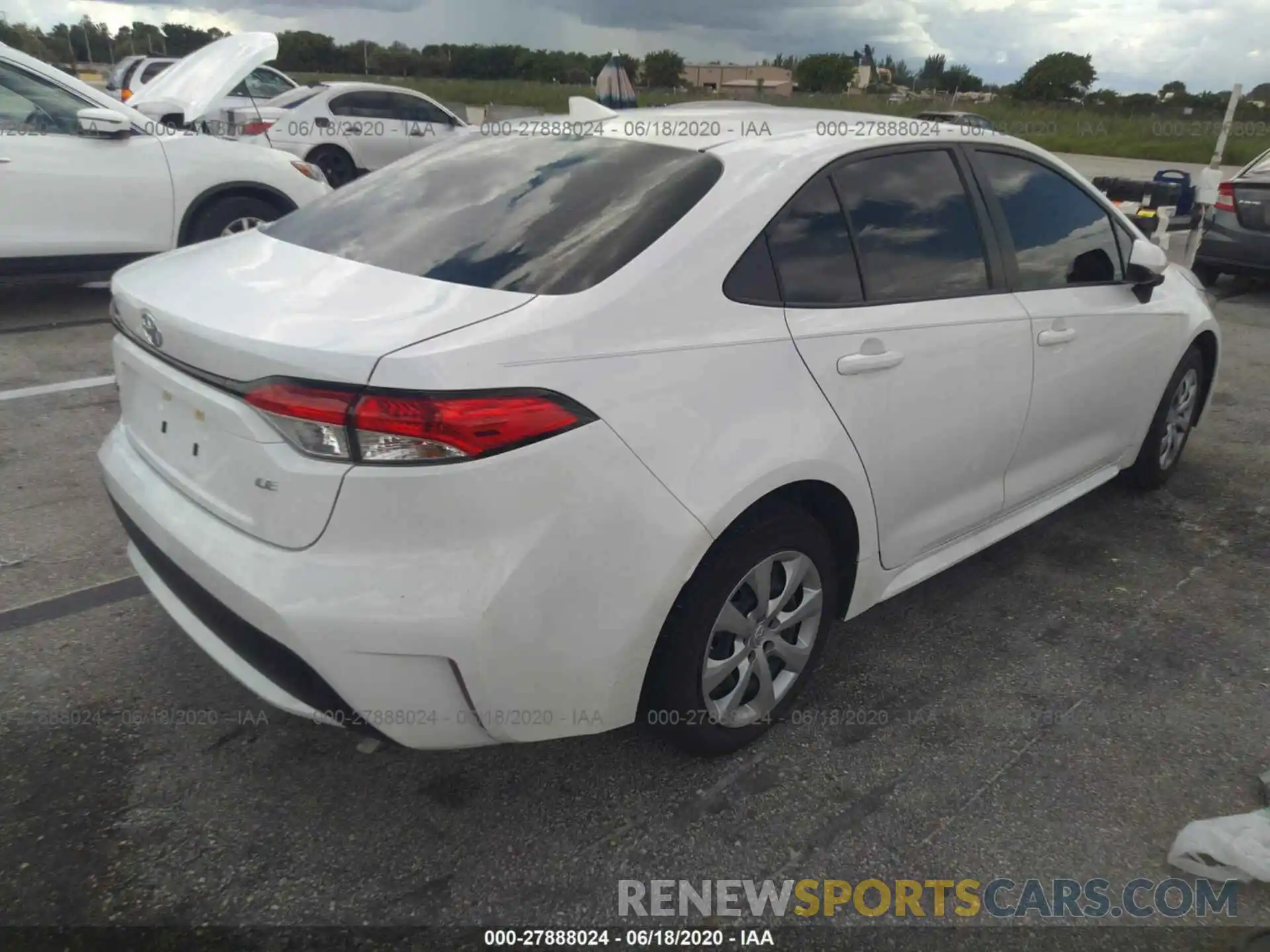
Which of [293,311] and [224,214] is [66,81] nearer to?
[224,214]

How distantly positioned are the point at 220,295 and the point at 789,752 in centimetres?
186

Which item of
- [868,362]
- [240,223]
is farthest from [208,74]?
[868,362]

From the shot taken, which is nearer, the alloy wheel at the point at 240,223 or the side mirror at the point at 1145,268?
the side mirror at the point at 1145,268

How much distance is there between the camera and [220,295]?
2182mm

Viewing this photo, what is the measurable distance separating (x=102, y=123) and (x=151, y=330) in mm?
4792

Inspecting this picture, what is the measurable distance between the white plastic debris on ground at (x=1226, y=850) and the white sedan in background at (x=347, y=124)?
11658 mm

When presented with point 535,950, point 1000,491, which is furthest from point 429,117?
point 535,950

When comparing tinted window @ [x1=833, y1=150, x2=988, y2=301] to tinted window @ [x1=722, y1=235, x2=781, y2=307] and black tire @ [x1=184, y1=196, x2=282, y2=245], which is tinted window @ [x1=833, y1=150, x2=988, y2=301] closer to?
tinted window @ [x1=722, y1=235, x2=781, y2=307]

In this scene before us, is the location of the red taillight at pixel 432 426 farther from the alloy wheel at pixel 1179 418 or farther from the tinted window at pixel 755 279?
the alloy wheel at pixel 1179 418

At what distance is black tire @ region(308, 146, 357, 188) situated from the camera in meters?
12.9

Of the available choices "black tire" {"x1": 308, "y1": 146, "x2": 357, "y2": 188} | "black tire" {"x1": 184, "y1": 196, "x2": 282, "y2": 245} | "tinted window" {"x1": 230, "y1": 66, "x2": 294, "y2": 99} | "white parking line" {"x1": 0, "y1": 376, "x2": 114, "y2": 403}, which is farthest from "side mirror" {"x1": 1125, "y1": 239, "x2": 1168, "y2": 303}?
"tinted window" {"x1": 230, "y1": 66, "x2": 294, "y2": 99}

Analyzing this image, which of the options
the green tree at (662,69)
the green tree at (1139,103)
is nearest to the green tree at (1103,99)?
the green tree at (1139,103)

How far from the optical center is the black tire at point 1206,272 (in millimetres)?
9398

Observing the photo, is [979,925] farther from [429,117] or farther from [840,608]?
[429,117]
